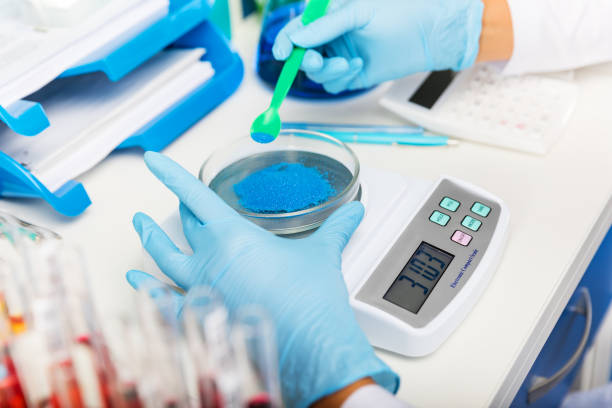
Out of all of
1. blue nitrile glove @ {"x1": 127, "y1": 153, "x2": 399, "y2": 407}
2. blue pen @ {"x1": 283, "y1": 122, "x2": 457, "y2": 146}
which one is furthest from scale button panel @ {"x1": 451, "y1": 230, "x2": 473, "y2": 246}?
blue pen @ {"x1": 283, "y1": 122, "x2": 457, "y2": 146}

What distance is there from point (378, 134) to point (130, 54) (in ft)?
1.35

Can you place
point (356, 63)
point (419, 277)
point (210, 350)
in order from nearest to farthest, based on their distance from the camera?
point (210, 350) → point (419, 277) → point (356, 63)

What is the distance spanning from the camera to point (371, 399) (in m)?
0.55

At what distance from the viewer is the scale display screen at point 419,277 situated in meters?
0.66

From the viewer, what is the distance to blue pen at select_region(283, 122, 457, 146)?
0.94m

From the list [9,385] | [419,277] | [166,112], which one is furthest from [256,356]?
[166,112]

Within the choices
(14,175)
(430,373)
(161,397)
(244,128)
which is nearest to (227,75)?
(244,128)

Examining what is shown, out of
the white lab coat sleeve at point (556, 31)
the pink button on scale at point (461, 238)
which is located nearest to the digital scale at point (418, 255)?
the pink button on scale at point (461, 238)

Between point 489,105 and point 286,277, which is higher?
point 489,105

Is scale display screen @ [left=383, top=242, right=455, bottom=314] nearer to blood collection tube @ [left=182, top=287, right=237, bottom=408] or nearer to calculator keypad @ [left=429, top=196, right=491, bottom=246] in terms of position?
calculator keypad @ [left=429, top=196, right=491, bottom=246]

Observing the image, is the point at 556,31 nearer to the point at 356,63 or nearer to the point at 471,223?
the point at 356,63

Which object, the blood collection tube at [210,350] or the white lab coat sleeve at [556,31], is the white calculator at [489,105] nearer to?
the white lab coat sleeve at [556,31]

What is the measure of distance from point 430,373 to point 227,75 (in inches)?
26.6

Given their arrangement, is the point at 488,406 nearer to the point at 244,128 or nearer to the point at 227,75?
the point at 244,128
